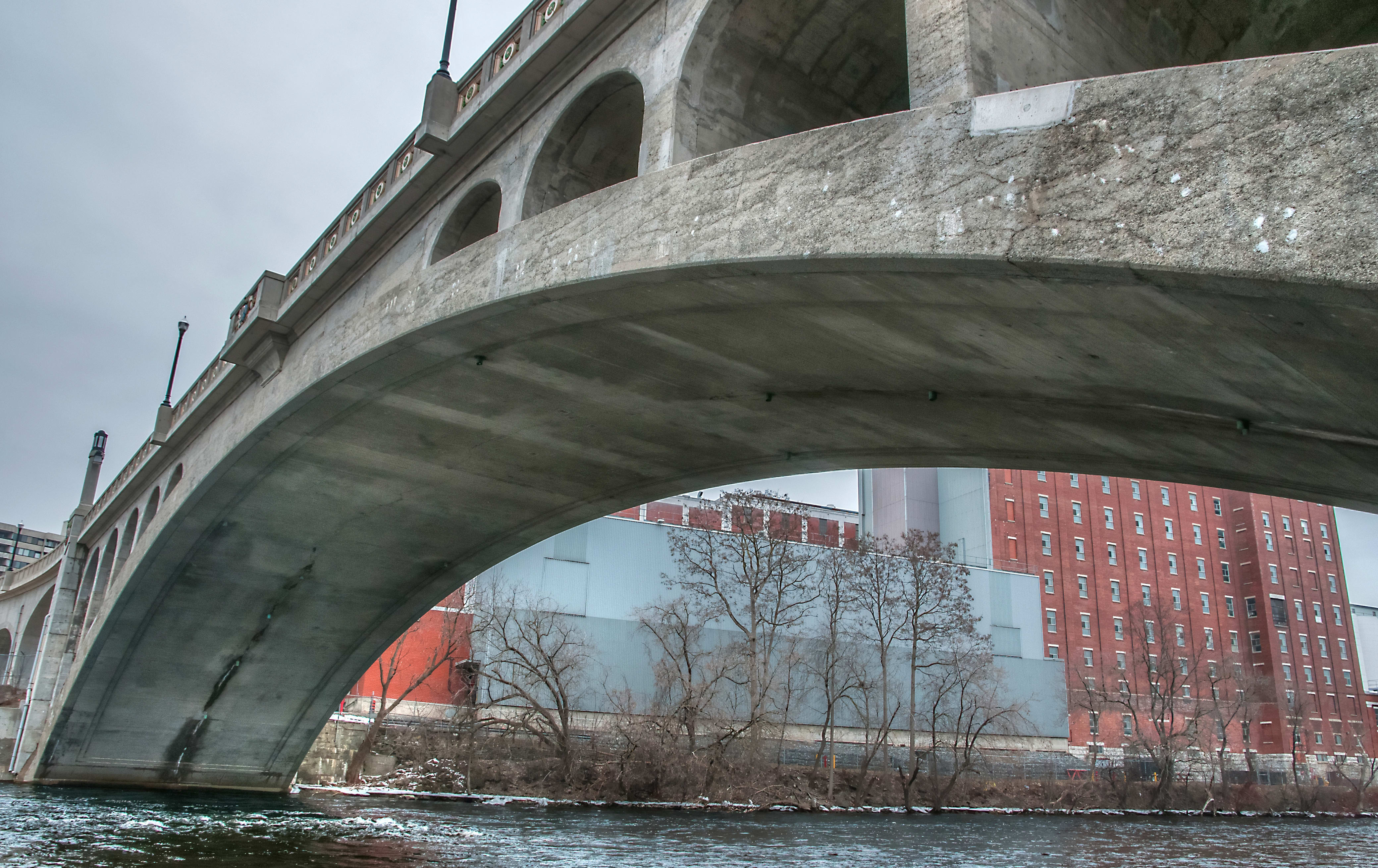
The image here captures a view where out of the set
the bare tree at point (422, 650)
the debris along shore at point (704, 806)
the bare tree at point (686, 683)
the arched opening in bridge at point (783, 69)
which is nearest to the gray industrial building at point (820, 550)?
the bare tree at point (422, 650)

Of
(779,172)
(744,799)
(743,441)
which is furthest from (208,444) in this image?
(744,799)

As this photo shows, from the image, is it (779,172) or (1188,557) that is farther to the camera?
(1188,557)

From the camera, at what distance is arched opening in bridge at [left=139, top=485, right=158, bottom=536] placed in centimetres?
2412

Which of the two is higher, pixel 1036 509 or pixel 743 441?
pixel 1036 509

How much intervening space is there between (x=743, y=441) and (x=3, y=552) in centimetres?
16738

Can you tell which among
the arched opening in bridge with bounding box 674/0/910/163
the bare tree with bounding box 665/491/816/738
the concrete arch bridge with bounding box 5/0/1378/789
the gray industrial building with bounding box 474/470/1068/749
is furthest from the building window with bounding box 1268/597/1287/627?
the arched opening in bridge with bounding box 674/0/910/163

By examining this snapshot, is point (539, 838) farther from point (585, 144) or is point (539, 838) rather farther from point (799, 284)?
point (799, 284)

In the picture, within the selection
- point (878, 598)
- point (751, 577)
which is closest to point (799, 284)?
point (751, 577)

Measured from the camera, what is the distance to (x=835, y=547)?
47.2m

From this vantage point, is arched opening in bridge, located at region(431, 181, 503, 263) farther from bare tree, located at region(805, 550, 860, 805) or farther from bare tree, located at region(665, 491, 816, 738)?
bare tree, located at region(805, 550, 860, 805)

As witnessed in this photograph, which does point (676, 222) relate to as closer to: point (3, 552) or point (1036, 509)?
point (1036, 509)

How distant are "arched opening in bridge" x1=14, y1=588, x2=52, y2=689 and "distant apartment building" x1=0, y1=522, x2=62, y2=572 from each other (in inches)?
4630

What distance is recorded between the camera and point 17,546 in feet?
497

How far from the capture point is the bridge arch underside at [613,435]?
25.1 ft
